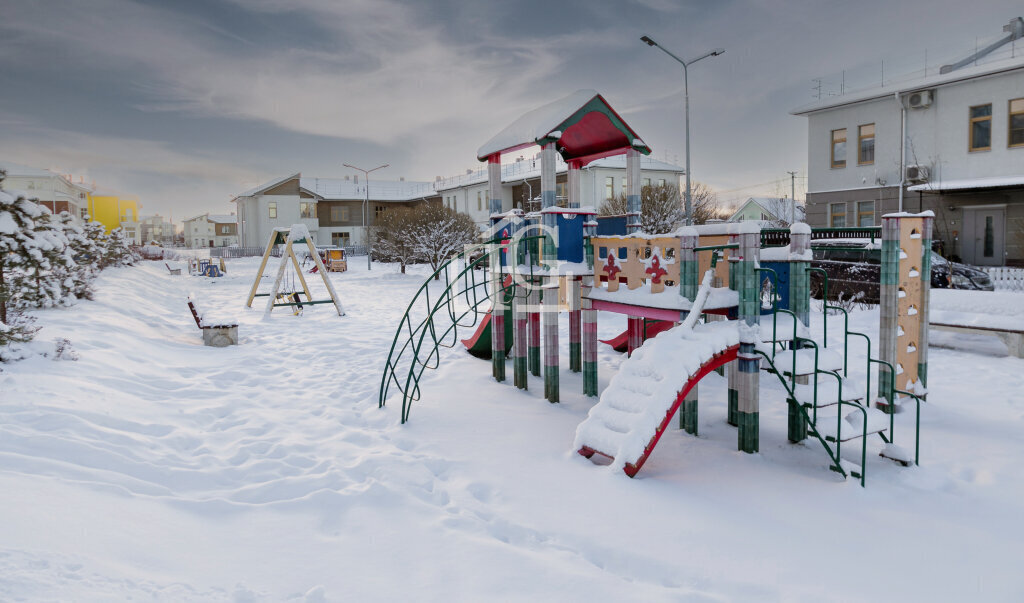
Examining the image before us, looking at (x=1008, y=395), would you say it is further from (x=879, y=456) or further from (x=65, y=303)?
(x=65, y=303)

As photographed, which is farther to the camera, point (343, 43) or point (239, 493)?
point (343, 43)

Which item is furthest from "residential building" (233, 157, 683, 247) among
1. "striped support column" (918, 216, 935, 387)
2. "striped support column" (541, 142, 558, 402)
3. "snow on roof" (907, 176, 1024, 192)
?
"striped support column" (918, 216, 935, 387)

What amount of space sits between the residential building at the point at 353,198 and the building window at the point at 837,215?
47.6 feet

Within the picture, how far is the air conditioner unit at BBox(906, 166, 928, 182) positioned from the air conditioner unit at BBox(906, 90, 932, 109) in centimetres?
213

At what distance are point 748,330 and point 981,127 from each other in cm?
2046

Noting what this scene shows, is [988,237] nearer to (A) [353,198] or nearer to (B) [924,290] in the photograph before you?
(B) [924,290]

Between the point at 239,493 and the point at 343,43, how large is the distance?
1604 centimetres

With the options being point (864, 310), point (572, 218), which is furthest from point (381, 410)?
point (864, 310)

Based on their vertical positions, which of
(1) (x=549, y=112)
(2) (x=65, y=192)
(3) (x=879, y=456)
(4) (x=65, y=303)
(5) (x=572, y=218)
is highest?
(2) (x=65, y=192)

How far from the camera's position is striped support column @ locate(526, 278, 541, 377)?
7867 millimetres

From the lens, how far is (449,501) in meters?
4.38

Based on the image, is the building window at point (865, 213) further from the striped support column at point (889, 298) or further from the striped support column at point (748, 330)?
the striped support column at point (748, 330)

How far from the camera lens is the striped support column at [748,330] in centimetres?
531

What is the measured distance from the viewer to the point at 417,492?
177 inches
